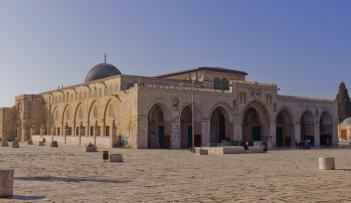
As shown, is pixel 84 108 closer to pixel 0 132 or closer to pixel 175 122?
pixel 175 122

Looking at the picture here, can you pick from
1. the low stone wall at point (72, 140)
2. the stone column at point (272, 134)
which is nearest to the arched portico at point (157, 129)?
the low stone wall at point (72, 140)

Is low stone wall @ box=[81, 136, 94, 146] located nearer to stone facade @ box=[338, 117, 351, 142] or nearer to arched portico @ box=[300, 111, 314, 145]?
arched portico @ box=[300, 111, 314, 145]

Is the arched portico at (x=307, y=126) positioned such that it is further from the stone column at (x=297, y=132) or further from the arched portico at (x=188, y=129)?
the arched portico at (x=188, y=129)

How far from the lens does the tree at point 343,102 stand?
7919 centimetres

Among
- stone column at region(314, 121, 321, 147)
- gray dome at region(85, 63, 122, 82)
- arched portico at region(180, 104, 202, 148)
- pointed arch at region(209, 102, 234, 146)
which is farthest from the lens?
gray dome at region(85, 63, 122, 82)

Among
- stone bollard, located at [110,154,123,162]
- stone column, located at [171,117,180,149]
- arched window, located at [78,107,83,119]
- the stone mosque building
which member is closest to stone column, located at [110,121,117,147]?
the stone mosque building

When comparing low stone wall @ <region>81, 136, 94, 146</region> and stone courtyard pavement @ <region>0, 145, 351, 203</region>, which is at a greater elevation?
low stone wall @ <region>81, 136, 94, 146</region>

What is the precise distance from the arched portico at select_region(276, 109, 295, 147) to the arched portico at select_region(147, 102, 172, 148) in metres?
16.0

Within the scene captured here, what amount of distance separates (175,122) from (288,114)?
686 inches

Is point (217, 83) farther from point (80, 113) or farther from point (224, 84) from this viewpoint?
point (80, 113)

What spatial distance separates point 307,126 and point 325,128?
3.78 m

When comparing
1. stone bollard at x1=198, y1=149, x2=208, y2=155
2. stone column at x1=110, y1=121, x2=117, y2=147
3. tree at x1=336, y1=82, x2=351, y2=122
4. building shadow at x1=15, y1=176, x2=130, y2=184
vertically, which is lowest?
building shadow at x1=15, y1=176, x2=130, y2=184

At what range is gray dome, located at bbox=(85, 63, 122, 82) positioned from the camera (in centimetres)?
5300

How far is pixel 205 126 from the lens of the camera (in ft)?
137
